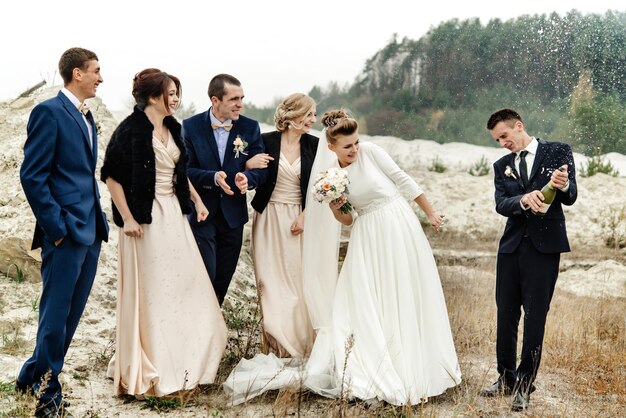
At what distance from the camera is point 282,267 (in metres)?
6.12

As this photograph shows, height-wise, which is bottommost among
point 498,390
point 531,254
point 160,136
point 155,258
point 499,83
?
point 498,390

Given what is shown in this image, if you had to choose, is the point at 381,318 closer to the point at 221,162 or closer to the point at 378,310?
the point at 378,310

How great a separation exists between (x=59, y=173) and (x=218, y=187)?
1615 millimetres

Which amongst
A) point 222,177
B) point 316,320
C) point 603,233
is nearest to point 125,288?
point 222,177

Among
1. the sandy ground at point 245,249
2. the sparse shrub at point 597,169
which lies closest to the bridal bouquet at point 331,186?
the sandy ground at point 245,249

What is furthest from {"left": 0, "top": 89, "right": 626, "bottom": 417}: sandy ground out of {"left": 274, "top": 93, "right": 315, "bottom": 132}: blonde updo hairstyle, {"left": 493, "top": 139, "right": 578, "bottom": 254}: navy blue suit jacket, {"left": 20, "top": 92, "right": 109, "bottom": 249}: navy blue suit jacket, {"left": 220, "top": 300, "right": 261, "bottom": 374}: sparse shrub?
{"left": 274, "top": 93, "right": 315, "bottom": 132}: blonde updo hairstyle

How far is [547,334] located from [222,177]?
3.90 metres

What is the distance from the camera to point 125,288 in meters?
5.08

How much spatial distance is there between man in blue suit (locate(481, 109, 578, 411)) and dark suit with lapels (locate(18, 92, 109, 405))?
284 centimetres

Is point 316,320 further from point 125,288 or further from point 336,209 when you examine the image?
point 125,288

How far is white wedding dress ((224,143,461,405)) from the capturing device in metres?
4.89

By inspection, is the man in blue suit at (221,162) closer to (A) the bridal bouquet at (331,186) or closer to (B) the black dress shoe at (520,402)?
(A) the bridal bouquet at (331,186)

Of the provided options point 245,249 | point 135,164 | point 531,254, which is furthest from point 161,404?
point 245,249

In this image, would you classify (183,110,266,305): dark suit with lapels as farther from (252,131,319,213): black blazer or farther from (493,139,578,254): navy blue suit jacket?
(493,139,578,254): navy blue suit jacket
